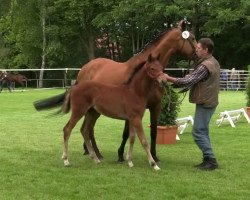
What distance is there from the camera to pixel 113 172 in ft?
25.4

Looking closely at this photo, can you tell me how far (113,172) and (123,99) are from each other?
47.2 inches

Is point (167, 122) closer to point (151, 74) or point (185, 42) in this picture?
point (185, 42)

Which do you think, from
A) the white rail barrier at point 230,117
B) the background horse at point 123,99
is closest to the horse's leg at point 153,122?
the background horse at point 123,99

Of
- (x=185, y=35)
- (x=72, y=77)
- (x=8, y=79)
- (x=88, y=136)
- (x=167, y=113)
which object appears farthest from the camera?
(x=72, y=77)

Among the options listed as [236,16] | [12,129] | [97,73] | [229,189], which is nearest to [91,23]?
[236,16]

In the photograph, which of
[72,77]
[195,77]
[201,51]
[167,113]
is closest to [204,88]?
[195,77]

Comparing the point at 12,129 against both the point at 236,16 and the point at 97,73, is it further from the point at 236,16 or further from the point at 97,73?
the point at 236,16

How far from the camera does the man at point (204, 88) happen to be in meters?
7.55

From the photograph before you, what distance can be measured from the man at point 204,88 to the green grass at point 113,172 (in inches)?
18.0

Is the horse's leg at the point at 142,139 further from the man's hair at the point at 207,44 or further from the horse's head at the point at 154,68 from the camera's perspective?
the man's hair at the point at 207,44

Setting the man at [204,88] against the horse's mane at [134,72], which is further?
the horse's mane at [134,72]

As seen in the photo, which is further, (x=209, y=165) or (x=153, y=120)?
(x=153, y=120)

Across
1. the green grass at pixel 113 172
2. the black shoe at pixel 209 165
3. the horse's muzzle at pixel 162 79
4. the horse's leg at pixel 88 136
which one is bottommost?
the green grass at pixel 113 172

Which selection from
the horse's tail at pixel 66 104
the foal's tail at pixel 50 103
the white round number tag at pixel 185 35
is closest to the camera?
the white round number tag at pixel 185 35
